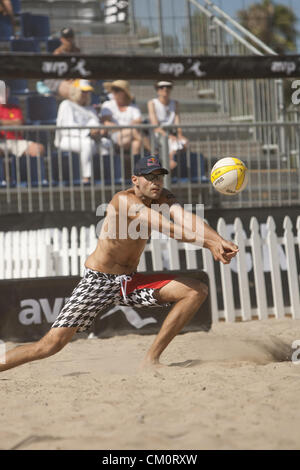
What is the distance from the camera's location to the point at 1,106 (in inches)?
448

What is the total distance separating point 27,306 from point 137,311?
4.31 ft

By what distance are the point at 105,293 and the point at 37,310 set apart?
2.29 meters

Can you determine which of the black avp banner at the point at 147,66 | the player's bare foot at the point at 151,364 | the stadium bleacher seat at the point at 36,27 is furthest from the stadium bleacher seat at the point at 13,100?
the player's bare foot at the point at 151,364

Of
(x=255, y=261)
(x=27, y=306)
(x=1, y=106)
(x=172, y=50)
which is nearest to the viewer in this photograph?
(x=27, y=306)

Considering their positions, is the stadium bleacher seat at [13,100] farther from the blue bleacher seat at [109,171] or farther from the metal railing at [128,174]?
the blue bleacher seat at [109,171]

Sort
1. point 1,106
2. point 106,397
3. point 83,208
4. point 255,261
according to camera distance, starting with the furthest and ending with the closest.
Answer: point 1,106 → point 83,208 → point 255,261 → point 106,397

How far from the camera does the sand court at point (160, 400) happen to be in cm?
391

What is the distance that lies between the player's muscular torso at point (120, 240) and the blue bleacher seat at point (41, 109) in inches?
246

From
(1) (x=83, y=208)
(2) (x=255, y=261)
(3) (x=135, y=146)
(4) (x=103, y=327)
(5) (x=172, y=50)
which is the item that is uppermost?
(5) (x=172, y=50)

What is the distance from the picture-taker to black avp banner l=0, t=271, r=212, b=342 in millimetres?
8055

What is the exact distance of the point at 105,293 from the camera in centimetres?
608

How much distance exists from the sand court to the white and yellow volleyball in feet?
5.01
